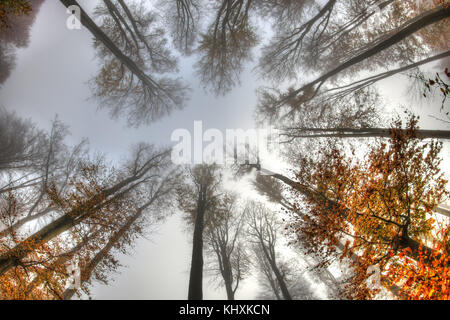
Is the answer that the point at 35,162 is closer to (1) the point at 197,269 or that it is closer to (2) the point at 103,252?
(2) the point at 103,252

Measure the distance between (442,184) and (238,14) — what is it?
34.5 ft

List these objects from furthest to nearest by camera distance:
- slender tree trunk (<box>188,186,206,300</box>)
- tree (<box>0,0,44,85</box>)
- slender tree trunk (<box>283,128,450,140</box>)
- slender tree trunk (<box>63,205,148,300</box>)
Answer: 1. tree (<box>0,0,44,85</box>)
2. slender tree trunk (<box>63,205,148,300</box>)
3. slender tree trunk (<box>283,128,450,140</box>)
4. slender tree trunk (<box>188,186,206,300</box>)

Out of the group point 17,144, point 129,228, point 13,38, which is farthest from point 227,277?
point 13,38

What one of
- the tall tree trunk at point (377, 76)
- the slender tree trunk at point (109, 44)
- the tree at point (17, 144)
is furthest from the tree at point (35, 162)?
the tall tree trunk at point (377, 76)

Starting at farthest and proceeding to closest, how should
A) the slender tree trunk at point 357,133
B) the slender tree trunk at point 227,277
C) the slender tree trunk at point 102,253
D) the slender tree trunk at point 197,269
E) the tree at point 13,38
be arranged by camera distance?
the tree at point 13,38 < the slender tree trunk at point 227,277 < the slender tree trunk at point 102,253 < the slender tree trunk at point 357,133 < the slender tree trunk at point 197,269

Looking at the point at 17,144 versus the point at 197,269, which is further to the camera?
the point at 17,144

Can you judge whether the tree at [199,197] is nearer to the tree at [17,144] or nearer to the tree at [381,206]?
the tree at [381,206]

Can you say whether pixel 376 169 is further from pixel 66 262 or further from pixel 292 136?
pixel 66 262

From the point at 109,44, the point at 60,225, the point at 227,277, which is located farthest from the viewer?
the point at 227,277

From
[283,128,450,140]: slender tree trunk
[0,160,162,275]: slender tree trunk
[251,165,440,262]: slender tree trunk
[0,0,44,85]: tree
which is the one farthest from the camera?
[0,0,44,85]: tree

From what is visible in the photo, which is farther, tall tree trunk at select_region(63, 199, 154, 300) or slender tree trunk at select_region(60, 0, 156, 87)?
tall tree trunk at select_region(63, 199, 154, 300)

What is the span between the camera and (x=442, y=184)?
18.2 ft

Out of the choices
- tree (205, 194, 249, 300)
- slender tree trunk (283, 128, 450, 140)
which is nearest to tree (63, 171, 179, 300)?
tree (205, 194, 249, 300)

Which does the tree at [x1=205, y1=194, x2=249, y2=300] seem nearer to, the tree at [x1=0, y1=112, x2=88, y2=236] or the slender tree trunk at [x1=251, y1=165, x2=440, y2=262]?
the slender tree trunk at [x1=251, y1=165, x2=440, y2=262]
